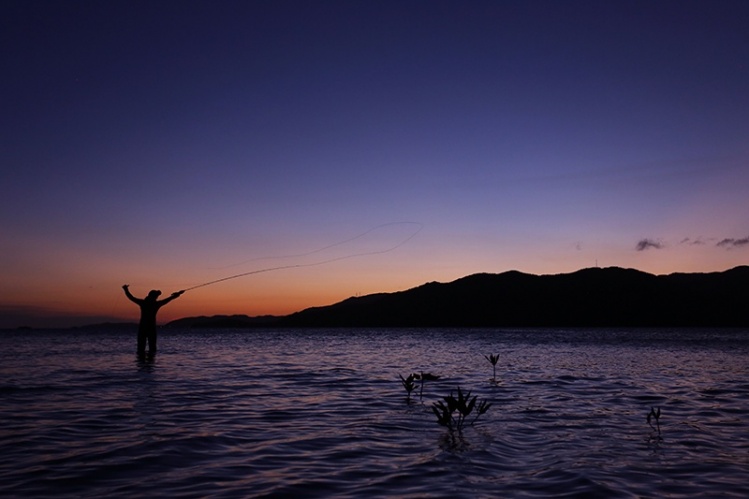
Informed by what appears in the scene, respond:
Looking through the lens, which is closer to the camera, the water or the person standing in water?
the water

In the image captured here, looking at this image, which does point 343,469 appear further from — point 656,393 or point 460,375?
point 460,375

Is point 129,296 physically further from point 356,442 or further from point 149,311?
point 356,442

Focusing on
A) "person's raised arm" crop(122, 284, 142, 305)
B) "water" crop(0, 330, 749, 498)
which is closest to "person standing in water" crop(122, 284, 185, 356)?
"person's raised arm" crop(122, 284, 142, 305)

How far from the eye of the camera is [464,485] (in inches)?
297

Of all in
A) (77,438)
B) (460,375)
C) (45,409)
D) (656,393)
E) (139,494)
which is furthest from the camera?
(460,375)

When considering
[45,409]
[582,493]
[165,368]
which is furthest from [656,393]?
[165,368]

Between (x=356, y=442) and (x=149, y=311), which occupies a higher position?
(x=149, y=311)

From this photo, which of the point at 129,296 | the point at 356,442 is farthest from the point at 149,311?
the point at 356,442

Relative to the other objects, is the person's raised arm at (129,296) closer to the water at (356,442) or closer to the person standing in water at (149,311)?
the person standing in water at (149,311)

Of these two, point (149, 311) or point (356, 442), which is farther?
point (149, 311)

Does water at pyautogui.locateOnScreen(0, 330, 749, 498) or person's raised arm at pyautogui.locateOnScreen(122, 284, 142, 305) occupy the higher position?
person's raised arm at pyautogui.locateOnScreen(122, 284, 142, 305)

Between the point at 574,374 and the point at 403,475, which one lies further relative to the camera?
the point at 574,374

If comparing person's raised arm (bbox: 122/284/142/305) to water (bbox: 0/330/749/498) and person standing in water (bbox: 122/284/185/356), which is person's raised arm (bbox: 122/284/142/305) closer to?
person standing in water (bbox: 122/284/185/356)

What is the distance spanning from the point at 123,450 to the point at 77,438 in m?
1.68
